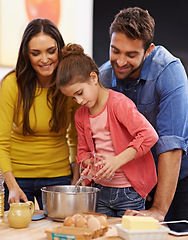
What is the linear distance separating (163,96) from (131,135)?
0.28 meters

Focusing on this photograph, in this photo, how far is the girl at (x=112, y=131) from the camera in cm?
183

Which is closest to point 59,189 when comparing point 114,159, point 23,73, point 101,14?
point 114,159

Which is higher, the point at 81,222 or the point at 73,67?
the point at 73,67

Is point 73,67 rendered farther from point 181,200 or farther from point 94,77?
point 181,200

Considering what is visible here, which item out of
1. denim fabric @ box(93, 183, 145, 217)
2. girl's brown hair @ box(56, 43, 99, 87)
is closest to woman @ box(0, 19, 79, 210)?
girl's brown hair @ box(56, 43, 99, 87)

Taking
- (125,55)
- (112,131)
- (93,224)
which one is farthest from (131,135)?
(93,224)

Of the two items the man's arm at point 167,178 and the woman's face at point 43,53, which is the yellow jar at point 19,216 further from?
the woman's face at point 43,53

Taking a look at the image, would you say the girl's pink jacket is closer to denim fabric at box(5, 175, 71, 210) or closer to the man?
the man

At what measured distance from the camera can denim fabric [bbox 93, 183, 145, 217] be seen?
1882 millimetres

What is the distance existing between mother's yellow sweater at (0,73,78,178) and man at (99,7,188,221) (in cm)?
43

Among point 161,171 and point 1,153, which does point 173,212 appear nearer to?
point 161,171

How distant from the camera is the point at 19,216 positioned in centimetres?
152

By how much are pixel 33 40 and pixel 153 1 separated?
2.43 meters

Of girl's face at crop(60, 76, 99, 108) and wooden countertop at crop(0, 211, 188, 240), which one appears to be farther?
girl's face at crop(60, 76, 99, 108)
